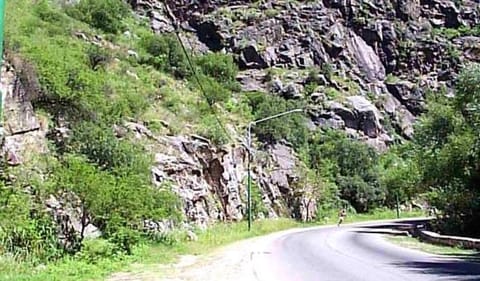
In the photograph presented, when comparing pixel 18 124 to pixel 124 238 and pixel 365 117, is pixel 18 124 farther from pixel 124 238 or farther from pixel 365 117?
pixel 365 117

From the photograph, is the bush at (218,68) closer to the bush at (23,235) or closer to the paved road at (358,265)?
the paved road at (358,265)

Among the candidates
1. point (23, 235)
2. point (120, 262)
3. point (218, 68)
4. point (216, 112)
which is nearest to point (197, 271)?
point (120, 262)

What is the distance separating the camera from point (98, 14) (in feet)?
198

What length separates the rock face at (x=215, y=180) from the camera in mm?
37531

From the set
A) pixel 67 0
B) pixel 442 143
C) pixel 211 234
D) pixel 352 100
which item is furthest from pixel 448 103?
pixel 352 100

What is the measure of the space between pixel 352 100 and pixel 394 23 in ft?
72.7

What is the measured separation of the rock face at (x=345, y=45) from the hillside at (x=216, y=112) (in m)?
0.23

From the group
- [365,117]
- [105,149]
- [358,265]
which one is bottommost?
[365,117]

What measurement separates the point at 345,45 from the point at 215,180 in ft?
177

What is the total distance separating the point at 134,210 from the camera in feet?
66.6

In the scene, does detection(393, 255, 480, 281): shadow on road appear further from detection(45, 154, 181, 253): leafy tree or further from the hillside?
the hillside

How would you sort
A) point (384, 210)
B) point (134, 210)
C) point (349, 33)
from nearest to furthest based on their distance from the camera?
point (134, 210), point (384, 210), point (349, 33)

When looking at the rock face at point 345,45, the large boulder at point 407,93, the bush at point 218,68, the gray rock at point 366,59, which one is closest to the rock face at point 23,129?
the bush at point 218,68

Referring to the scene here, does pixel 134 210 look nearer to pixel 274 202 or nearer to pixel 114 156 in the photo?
pixel 114 156
